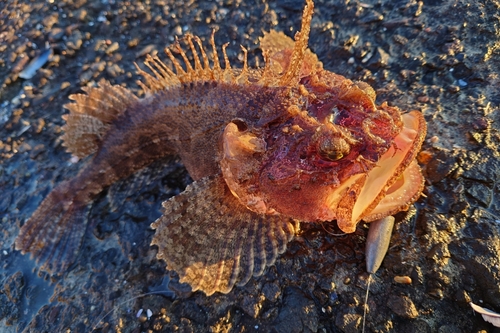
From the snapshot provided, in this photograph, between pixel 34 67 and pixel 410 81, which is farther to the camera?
pixel 34 67

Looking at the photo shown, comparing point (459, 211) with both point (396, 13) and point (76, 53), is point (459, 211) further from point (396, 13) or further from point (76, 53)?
point (76, 53)

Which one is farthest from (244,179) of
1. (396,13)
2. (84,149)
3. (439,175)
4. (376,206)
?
(396,13)

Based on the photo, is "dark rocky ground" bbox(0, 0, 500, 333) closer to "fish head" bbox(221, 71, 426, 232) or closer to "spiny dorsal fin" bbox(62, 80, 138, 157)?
"fish head" bbox(221, 71, 426, 232)

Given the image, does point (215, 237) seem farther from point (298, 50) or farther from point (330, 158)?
point (298, 50)

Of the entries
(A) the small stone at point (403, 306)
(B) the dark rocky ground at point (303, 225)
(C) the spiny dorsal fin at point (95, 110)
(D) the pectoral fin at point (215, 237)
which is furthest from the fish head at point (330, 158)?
(C) the spiny dorsal fin at point (95, 110)

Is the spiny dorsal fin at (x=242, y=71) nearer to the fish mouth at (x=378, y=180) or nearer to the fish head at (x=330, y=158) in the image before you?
the fish head at (x=330, y=158)

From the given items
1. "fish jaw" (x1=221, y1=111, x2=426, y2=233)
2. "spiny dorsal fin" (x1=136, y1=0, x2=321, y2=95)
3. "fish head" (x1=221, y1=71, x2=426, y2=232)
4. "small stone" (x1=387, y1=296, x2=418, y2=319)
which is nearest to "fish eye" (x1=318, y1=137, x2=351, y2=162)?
"fish head" (x1=221, y1=71, x2=426, y2=232)

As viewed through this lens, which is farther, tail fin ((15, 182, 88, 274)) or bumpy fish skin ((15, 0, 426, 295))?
tail fin ((15, 182, 88, 274))

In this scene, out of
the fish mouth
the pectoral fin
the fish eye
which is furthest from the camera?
the pectoral fin
